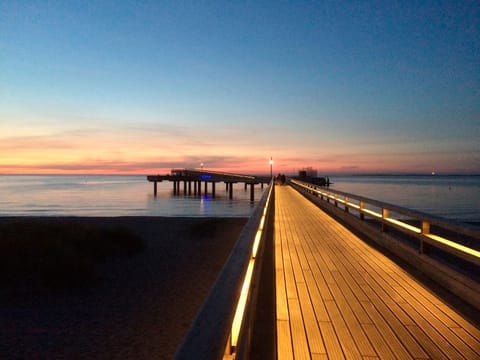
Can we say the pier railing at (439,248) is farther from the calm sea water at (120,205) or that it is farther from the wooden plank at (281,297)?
the calm sea water at (120,205)

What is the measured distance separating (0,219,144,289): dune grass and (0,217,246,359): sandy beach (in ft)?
1.71

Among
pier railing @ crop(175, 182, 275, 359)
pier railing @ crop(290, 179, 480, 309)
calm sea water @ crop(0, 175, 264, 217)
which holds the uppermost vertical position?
pier railing @ crop(175, 182, 275, 359)

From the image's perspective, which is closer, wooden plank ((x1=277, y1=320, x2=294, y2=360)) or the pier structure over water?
wooden plank ((x1=277, y1=320, x2=294, y2=360))

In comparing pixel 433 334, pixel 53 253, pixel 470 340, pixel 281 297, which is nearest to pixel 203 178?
pixel 53 253

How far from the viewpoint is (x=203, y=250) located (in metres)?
16.2

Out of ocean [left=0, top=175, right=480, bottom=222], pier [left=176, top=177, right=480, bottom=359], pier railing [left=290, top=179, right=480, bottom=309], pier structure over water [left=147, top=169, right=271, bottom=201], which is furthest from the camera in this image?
pier structure over water [left=147, top=169, right=271, bottom=201]

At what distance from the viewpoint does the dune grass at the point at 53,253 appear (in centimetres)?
1050

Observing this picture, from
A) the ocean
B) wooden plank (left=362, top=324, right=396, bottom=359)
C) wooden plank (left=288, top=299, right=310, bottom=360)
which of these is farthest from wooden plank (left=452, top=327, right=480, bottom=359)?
the ocean

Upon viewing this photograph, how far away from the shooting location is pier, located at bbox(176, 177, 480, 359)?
239cm

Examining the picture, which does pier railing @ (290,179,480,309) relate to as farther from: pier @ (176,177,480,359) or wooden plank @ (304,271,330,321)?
wooden plank @ (304,271,330,321)

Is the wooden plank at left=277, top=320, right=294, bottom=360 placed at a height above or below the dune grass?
above

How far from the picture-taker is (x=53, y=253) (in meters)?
11.8

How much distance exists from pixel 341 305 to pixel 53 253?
9.65m

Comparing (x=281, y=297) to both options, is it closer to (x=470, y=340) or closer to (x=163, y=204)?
(x=470, y=340)
